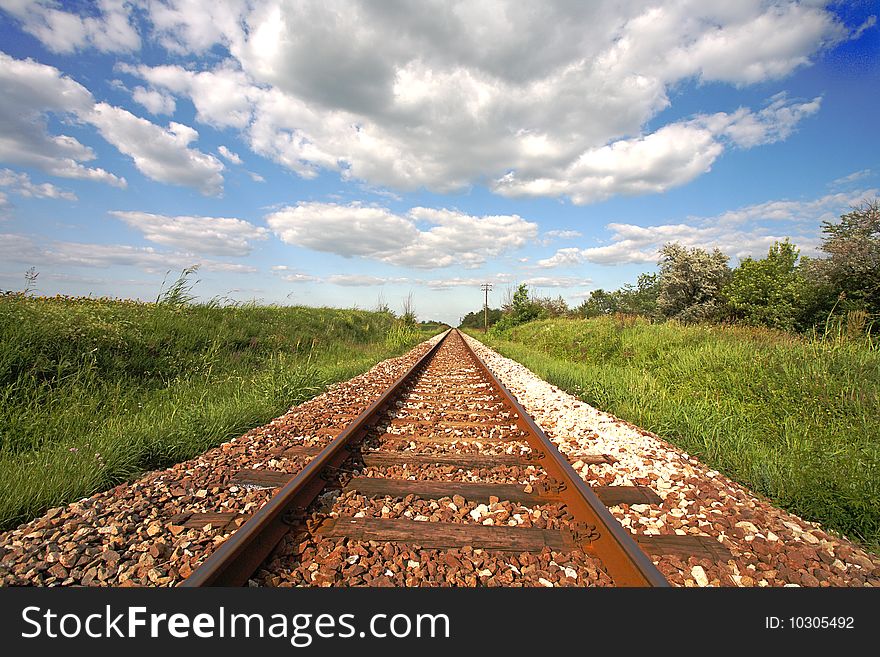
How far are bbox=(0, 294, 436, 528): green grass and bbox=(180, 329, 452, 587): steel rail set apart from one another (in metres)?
1.59

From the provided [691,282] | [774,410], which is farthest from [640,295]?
[774,410]

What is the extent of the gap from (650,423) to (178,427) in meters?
5.20

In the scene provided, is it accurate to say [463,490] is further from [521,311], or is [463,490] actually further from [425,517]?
[521,311]

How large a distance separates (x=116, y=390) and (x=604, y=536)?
580cm

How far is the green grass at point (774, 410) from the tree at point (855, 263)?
889 centimetres

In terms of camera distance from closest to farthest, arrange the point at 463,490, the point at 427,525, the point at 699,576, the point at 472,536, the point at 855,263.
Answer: the point at 699,576
the point at 472,536
the point at 427,525
the point at 463,490
the point at 855,263

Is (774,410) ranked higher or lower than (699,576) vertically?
higher

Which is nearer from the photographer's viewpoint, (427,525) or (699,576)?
(699,576)

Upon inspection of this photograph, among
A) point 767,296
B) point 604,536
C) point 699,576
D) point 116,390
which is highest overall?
point 767,296

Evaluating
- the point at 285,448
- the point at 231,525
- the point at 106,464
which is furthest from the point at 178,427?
the point at 231,525

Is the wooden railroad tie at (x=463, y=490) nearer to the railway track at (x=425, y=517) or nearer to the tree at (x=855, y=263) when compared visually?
the railway track at (x=425, y=517)

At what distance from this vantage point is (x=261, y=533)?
7.07ft

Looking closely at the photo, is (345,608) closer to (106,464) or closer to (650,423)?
(106,464)

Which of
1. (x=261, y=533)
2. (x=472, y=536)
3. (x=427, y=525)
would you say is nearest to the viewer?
(x=261, y=533)
